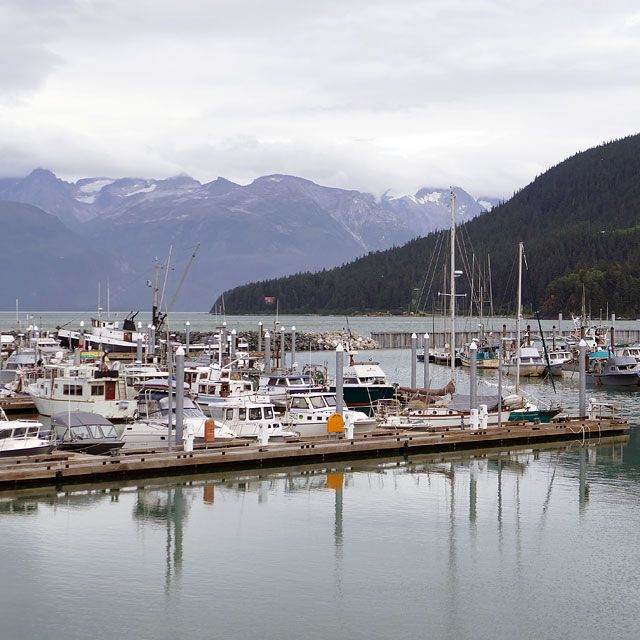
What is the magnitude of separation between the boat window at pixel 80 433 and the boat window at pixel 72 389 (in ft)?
38.9

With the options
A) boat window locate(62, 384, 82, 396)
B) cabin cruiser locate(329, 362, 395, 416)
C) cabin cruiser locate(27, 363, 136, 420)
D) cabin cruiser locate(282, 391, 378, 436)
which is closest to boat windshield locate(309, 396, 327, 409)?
cabin cruiser locate(282, 391, 378, 436)

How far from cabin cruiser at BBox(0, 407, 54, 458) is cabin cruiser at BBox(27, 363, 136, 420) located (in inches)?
481

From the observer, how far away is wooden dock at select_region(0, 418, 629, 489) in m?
35.8

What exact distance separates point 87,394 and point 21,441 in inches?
562

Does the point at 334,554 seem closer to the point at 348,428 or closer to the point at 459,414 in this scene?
the point at 348,428

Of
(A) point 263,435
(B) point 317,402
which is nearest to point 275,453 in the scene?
(A) point 263,435

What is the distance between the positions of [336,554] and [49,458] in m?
13.7

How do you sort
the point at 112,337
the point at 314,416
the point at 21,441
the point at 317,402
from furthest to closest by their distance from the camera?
the point at 112,337 < the point at 317,402 < the point at 314,416 < the point at 21,441

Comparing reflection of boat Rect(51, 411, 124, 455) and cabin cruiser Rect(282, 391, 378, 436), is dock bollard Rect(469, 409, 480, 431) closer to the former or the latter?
cabin cruiser Rect(282, 391, 378, 436)

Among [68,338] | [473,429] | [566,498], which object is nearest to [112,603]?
[566,498]

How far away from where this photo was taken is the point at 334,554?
2953 cm

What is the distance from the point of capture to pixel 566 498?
123 ft

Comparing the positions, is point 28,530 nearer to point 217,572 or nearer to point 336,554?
point 217,572

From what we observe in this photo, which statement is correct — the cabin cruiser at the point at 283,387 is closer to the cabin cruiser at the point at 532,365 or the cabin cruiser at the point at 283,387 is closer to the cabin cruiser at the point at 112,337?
the cabin cruiser at the point at 532,365
